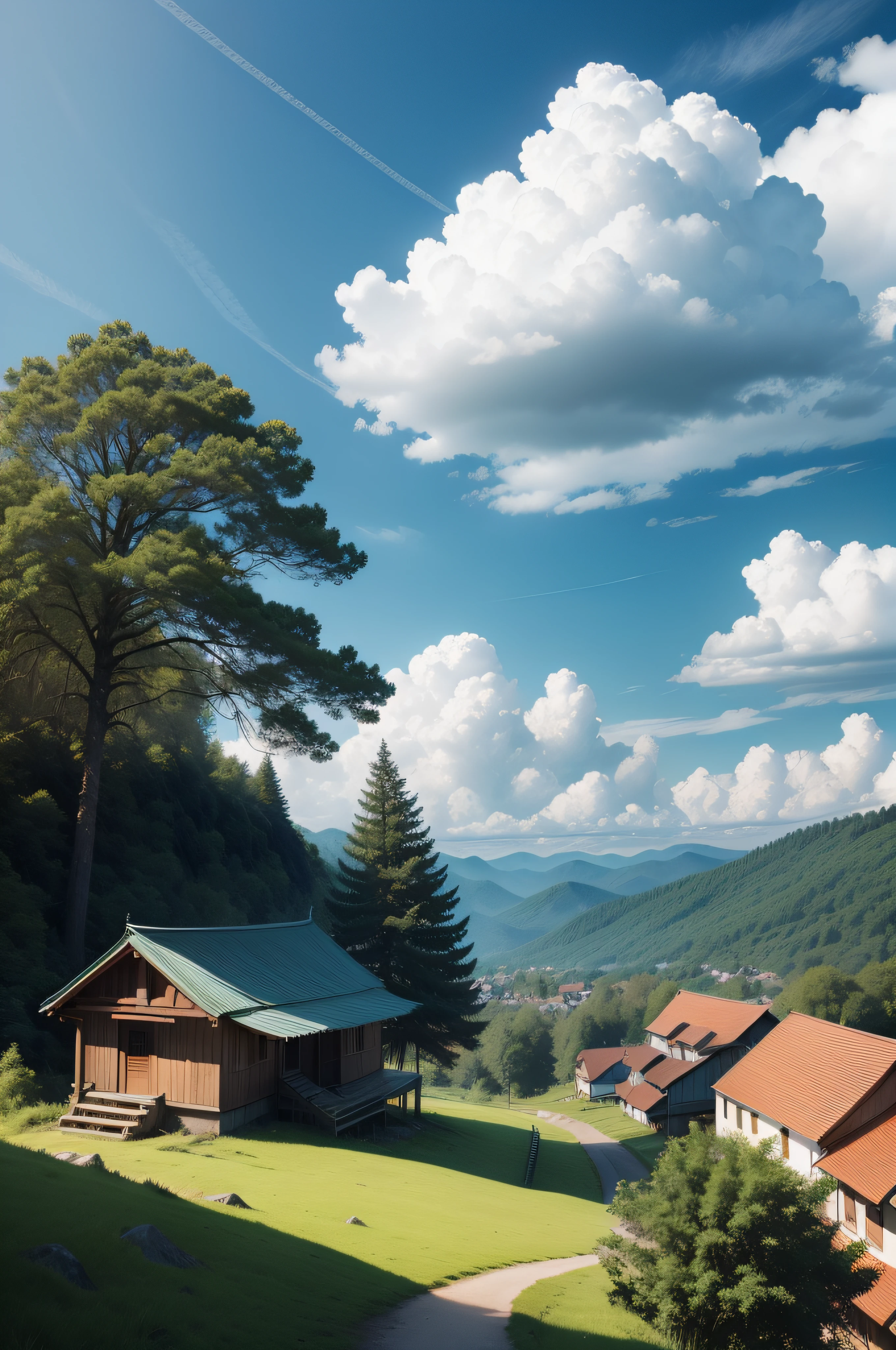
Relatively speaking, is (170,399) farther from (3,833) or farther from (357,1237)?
(357,1237)

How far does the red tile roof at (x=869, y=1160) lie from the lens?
23.0m

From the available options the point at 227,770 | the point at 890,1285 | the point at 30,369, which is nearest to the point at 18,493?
the point at 30,369

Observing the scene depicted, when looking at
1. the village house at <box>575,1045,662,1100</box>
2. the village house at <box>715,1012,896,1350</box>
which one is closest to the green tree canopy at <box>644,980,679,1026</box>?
the village house at <box>575,1045,662,1100</box>

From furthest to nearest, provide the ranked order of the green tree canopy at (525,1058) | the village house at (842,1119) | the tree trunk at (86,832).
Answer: the green tree canopy at (525,1058) → the tree trunk at (86,832) → the village house at (842,1119)

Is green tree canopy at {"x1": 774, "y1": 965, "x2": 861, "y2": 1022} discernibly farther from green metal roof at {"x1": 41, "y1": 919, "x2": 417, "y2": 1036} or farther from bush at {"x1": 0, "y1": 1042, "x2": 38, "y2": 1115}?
bush at {"x1": 0, "y1": 1042, "x2": 38, "y2": 1115}

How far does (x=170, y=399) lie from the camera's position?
2702cm

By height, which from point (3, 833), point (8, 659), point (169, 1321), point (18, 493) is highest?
point (18, 493)

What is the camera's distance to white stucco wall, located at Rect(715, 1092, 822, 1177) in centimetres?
2798

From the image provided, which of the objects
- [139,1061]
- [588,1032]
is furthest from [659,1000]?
[139,1061]

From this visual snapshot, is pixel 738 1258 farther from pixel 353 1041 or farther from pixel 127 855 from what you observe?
pixel 127 855

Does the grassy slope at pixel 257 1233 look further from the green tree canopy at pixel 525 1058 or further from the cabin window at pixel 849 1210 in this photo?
the green tree canopy at pixel 525 1058

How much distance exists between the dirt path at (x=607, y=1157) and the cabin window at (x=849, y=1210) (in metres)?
7.00

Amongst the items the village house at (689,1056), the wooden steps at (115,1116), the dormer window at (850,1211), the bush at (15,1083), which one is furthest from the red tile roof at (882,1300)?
the village house at (689,1056)

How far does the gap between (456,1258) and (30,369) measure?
97.3ft
